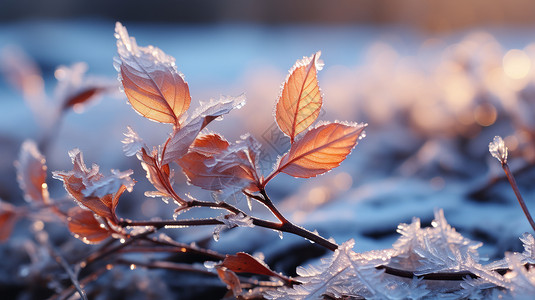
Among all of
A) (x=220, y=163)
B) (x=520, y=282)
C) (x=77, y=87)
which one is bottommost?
(x=520, y=282)

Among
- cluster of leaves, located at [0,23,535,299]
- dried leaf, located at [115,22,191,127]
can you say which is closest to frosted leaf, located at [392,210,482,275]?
cluster of leaves, located at [0,23,535,299]

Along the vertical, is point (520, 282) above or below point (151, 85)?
below

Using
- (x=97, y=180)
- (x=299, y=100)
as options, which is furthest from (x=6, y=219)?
(x=299, y=100)

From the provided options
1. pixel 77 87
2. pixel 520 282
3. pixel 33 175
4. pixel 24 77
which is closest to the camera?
pixel 520 282

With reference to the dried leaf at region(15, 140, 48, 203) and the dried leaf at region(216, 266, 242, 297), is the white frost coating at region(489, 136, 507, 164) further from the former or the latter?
the dried leaf at region(15, 140, 48, 203)

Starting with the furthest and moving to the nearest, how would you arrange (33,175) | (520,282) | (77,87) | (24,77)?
(24,77) → (77,87) → (33,175) → (520,282)

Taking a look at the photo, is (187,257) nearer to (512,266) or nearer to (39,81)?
(512,266)

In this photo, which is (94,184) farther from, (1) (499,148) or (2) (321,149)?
(1) (499,148)
